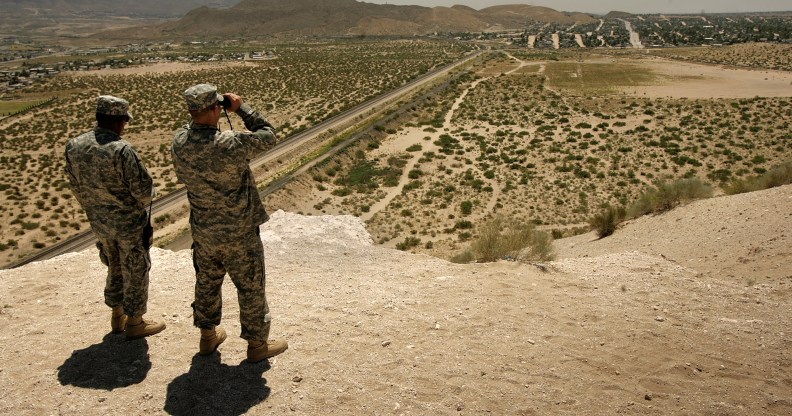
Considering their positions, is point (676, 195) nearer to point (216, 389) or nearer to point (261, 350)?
point (261, 350)

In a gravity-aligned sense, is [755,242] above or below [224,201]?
below

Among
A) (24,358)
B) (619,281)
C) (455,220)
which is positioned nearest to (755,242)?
(619,281)

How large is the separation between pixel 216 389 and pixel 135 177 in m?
2.19

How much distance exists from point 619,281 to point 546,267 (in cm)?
108

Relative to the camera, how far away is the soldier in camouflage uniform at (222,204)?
14.3 feet

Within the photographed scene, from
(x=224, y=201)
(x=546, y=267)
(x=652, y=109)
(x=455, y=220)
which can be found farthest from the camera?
(x=652, y=109)

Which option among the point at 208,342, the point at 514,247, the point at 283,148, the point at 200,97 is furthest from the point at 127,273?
the point at 283,148

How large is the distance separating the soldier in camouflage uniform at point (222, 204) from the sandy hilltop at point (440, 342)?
65cm

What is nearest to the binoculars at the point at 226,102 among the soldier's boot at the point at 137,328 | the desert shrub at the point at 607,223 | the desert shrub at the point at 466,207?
the soldier's boot at the point at 137,328

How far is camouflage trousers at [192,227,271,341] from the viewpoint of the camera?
4.61m

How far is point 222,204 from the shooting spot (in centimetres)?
448

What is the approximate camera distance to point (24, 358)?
5.16m

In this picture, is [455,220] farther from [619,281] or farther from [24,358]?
[24,358]

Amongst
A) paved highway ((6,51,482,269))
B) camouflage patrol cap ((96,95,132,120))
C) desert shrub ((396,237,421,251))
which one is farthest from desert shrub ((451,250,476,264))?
paved highway ((6,51,482,269))
